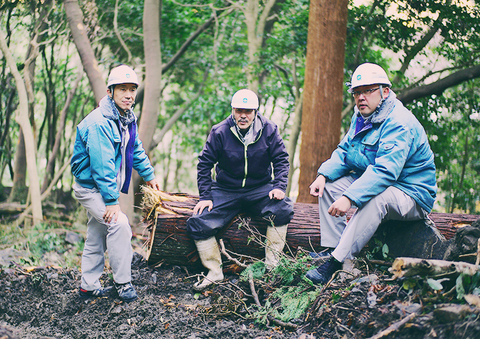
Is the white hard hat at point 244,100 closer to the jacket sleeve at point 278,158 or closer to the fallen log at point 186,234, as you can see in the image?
the jacket sleeve at point 278,158

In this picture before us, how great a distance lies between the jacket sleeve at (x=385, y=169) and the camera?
316 cm

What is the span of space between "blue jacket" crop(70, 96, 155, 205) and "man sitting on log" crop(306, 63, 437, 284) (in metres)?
1.97

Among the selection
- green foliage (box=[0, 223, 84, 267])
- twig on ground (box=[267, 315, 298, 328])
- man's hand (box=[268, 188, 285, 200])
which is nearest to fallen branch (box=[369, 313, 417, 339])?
twig on ground (box=[267, 315, 298, 328])

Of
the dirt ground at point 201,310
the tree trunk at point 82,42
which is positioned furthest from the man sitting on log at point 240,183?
the tree trunk at point 82,42

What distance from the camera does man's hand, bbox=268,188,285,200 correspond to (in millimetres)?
3908

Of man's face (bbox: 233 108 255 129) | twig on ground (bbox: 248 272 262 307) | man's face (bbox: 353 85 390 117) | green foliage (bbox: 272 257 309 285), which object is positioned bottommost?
twig on ground (bbox: 248 272 262 307)

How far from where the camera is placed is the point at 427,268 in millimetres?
2564

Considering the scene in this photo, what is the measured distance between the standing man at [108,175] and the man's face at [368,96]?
211 cm

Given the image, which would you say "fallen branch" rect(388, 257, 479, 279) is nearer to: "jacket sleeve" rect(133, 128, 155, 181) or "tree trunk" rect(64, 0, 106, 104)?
"jacket sleeve" rect(133, 128, 155, 181)

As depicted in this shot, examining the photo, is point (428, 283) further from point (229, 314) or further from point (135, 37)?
point (135, 37)

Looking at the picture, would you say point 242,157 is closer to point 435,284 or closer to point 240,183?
point 240,183

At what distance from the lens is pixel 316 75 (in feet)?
19.6

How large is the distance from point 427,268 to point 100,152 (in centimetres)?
279

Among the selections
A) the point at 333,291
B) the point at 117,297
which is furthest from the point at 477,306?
the point at 117,297
